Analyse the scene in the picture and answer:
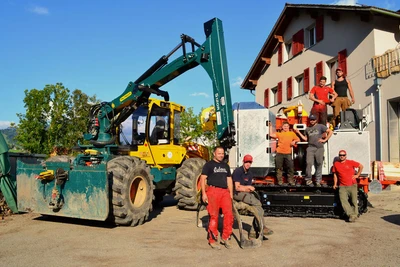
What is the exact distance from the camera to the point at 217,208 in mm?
6398

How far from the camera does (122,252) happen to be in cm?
598

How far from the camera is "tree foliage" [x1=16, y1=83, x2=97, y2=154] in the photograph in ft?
64.0

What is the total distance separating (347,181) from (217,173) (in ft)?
12.5

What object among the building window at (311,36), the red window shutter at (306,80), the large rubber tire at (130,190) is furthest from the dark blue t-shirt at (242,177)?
the building window at (311,36)

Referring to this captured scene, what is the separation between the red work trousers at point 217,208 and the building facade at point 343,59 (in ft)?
19.3

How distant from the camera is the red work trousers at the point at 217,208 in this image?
6332 millimetres

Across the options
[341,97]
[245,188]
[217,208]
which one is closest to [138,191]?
[217,208]

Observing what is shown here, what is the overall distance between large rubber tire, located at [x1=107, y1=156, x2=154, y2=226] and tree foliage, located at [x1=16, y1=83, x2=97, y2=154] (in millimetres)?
11260

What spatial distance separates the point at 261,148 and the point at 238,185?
2.75 metres

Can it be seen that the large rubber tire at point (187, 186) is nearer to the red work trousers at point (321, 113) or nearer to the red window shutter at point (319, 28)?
Answer: the red work trousers at point (321, 113)

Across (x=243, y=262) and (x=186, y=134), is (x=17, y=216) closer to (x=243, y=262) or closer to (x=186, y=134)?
(x=243, y=262)

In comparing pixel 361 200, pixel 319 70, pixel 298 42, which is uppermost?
pixel 298 42

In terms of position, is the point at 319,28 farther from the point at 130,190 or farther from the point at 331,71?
the point at 130,190

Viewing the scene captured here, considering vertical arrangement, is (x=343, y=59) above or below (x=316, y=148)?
above
